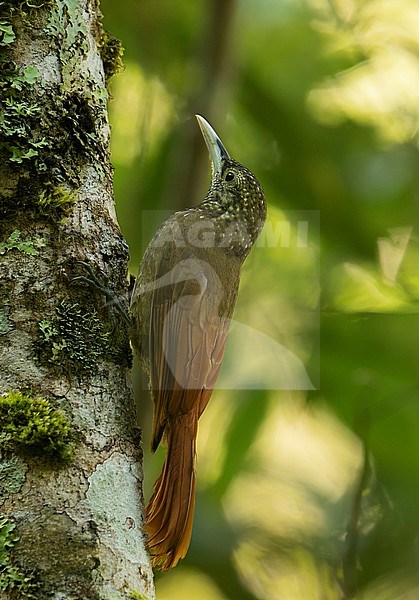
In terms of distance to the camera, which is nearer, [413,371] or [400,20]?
[413,371]

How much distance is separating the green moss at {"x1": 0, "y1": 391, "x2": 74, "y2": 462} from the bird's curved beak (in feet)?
4.94

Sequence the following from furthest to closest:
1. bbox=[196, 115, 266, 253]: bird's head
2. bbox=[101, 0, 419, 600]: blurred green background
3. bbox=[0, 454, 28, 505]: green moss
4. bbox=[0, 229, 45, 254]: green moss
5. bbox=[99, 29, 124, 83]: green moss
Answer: bbox=[101, 0, 419, 600]: blurred green background → bbox=[196, 115, 266, 253]: bird's head → bbox=[99, 29, 124, 83]: green moss → bbox=[0, 229, 45, 254]: green moss → bbox=[0, 454, 28, 505]: green moss

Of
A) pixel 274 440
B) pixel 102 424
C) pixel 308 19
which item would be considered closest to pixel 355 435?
pixel 274 440

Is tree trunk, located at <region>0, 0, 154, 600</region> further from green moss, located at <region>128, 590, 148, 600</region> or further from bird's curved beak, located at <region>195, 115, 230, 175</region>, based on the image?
bird's curved beak, located at <region>195, 115, 230, 175</region>

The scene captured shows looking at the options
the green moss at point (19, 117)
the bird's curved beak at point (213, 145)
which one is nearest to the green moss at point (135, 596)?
the green moss at point (19, 117)

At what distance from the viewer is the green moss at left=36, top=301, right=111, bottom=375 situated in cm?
172

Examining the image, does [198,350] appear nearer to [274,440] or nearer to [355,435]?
[355,435]

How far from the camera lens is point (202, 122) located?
2.85 m

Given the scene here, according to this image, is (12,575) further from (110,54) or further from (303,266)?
(303,266)

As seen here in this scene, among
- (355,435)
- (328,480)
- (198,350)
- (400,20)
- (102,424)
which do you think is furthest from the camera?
(400,20)

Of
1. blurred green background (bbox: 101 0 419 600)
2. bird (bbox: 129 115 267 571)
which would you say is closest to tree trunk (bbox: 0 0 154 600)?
bird (bbox: 129 115 267 571)

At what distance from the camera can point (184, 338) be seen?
2326 mm

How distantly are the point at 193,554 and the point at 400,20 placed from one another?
2568mm

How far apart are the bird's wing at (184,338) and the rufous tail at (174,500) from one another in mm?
48
